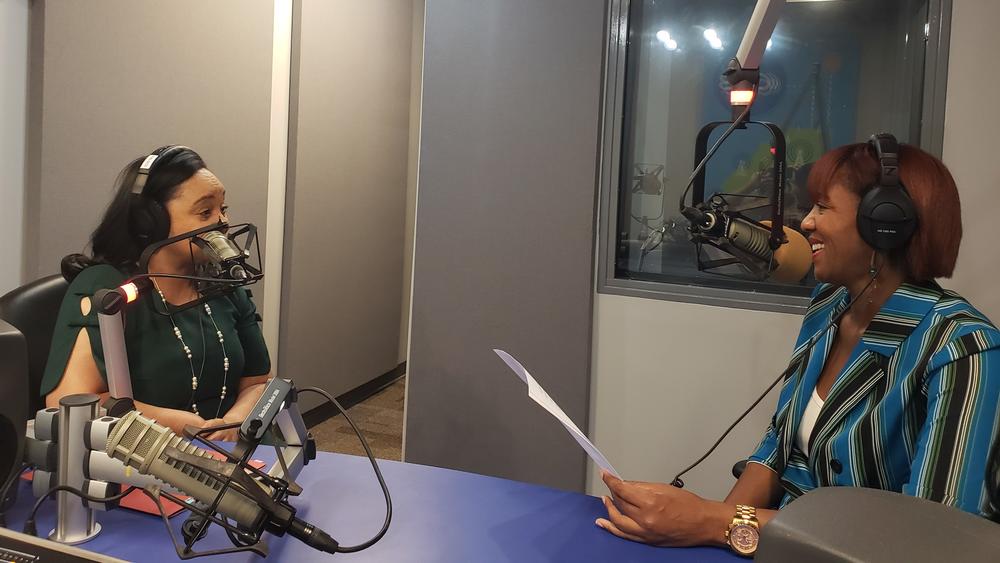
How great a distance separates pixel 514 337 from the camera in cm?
236

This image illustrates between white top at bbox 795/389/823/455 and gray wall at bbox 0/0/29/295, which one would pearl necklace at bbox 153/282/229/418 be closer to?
gray wall at bbox 0/0/29/295

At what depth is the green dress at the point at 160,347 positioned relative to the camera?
4.83 ft

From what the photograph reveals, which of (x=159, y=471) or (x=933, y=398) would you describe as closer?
(x=159, y=471)

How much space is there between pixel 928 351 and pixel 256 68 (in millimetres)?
2901

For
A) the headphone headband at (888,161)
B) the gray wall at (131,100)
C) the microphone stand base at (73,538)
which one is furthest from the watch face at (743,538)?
the gray wall at (131,100)

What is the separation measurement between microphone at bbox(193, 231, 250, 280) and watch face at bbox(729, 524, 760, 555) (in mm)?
1066

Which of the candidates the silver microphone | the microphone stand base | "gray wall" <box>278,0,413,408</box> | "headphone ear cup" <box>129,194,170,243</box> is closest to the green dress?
"headphone ear cup" <box>129,194,170,243</box>

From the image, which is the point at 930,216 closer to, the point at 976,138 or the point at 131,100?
the point at 976,138

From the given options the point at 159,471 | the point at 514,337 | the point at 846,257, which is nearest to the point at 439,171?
the point at 514,337

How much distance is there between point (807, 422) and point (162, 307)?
145 centimetres

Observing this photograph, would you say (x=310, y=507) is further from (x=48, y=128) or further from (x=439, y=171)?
(x=48, y=128)

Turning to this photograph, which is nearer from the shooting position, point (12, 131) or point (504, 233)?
point (12, 131)

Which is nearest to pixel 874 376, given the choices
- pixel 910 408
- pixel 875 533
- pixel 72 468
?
pixel 910 408

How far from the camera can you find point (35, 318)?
1560mm
